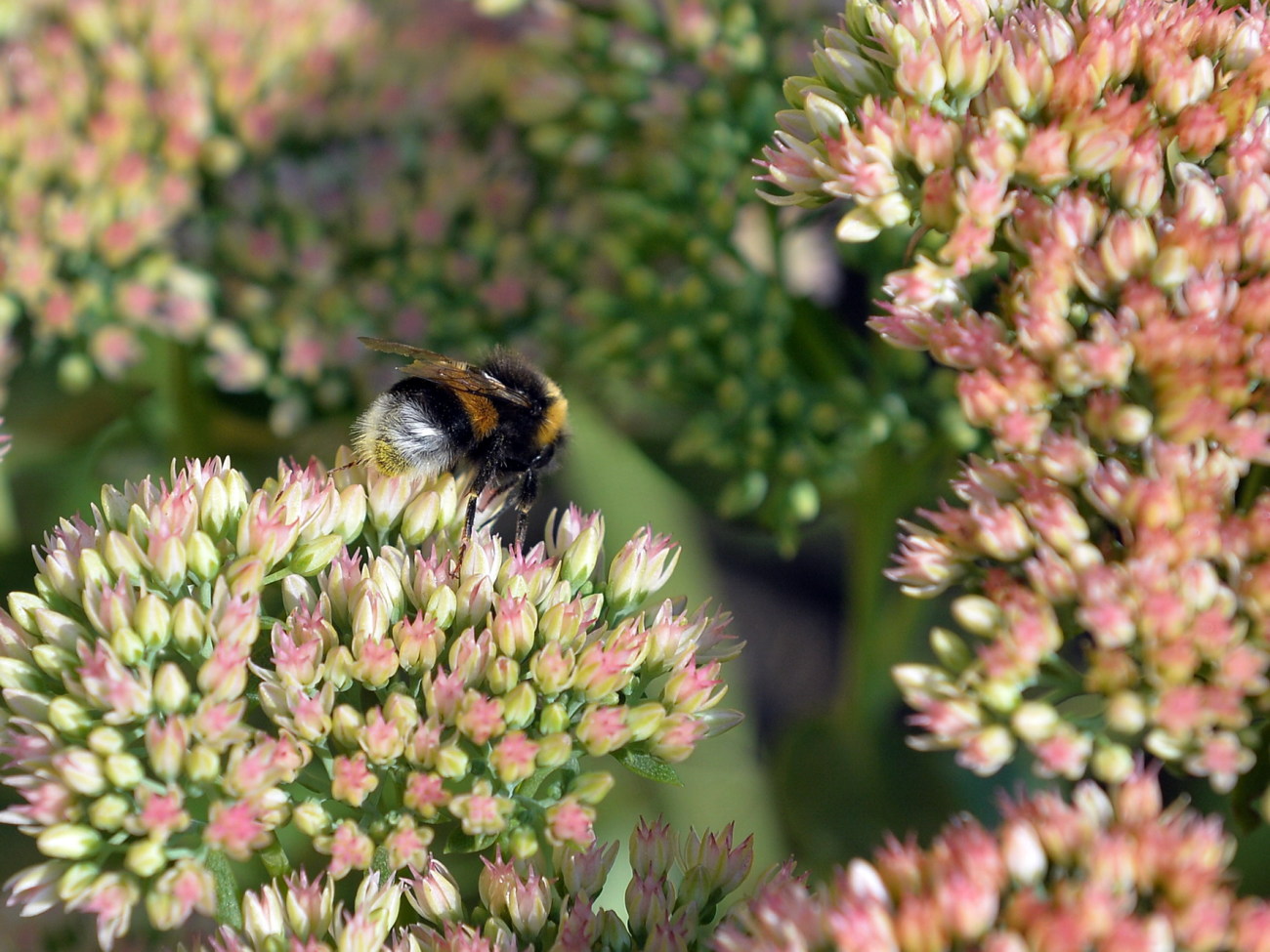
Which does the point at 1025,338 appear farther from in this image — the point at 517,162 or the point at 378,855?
the point at 517,162

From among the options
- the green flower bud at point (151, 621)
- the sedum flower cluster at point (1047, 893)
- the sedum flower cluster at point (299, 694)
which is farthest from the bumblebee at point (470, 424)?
the sedum flower cluster at point (1047, 893)

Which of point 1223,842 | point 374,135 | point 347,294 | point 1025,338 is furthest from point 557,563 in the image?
point 374,135

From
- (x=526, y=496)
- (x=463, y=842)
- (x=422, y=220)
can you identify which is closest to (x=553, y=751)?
(x=463, y=842)

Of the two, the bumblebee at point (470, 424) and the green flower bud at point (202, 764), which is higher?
the bumblebee at point (470, 424)

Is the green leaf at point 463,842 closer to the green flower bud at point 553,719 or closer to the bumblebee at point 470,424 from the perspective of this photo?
the green flower bud at point 553,719

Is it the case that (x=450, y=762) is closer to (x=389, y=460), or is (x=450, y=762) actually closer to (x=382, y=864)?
(x=382, y=864)

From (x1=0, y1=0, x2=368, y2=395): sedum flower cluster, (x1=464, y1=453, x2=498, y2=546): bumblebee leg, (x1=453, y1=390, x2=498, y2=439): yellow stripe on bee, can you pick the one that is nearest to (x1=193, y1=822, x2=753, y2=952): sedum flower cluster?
(x1=464, y1=453, x2=498, y2=546): bumblebee leg

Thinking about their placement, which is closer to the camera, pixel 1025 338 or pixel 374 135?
pixel 1025 338

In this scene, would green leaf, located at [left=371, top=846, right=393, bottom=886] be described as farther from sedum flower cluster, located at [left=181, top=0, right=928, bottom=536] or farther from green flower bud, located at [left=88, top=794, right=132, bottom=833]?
sedum flower cluster, located at [left=181, top=0, right=928, bottom=536]
